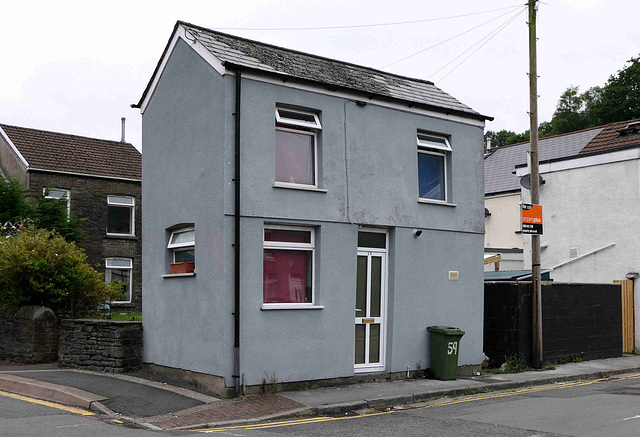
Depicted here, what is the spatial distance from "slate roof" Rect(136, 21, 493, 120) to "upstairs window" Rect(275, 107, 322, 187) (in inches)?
29.0

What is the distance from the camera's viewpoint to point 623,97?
5262 cm

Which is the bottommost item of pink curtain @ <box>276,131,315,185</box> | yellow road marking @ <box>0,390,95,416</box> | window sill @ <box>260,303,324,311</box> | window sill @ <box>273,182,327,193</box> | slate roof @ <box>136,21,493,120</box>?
yellow road marking @ <box>0,390,95,416</box>

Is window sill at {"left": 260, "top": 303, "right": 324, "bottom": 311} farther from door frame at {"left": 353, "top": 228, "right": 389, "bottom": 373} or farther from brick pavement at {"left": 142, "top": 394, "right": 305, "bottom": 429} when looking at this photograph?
door frame at {"left": 353, "top": 228, "right": 389, "bottom": 373}

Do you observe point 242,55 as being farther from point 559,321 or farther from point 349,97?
point 559,321

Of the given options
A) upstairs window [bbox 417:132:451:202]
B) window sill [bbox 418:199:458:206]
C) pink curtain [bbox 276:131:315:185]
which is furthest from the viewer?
upstairs window [bbox 417:132:451:202]

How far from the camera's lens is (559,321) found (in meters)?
16.4

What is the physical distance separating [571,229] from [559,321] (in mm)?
6127

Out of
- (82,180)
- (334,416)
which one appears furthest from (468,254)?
(82,180)

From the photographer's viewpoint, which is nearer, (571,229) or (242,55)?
(242,55)

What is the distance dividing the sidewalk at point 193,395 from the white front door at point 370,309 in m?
0.65

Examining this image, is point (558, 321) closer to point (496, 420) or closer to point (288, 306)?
point (496, 420)

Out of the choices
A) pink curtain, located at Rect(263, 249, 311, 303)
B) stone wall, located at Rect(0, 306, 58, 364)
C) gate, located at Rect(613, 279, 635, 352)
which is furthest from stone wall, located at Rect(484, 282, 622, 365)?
stone wall, located at Rect(0, 306, 58, 364)

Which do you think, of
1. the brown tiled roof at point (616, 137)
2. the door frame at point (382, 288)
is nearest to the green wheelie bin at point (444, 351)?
the door frame at point (382, 288)

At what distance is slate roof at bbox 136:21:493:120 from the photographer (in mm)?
12375
